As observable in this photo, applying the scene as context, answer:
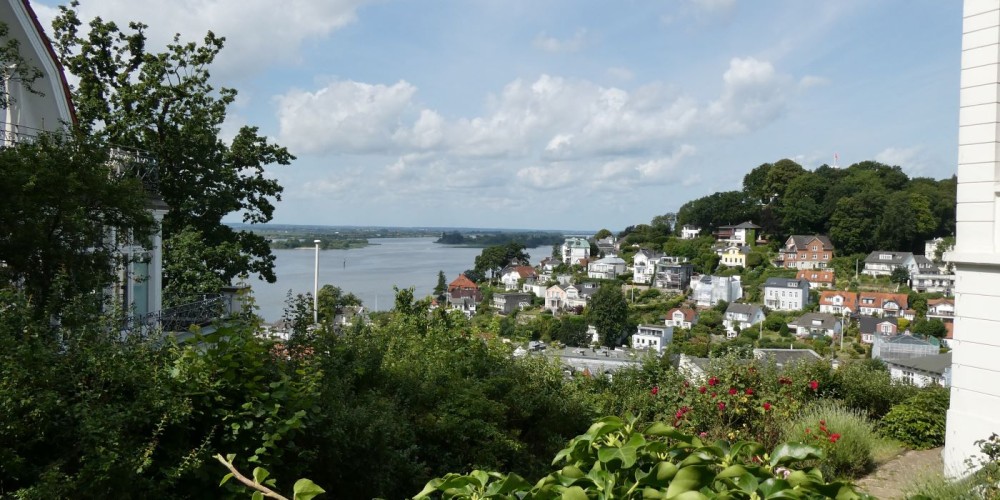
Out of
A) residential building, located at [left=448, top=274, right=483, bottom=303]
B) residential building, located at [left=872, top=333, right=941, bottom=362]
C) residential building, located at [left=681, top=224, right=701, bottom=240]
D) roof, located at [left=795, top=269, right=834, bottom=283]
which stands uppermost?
residential building, located at [left=681, top=224, right=701, bottom=240]

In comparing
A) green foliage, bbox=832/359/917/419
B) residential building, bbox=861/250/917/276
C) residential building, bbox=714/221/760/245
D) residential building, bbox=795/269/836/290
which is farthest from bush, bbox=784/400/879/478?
residential building, bbox=714/221/760/245

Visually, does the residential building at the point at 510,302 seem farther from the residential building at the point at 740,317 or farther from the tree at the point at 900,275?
the tree at the point at 900,275

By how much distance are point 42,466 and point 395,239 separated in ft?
512

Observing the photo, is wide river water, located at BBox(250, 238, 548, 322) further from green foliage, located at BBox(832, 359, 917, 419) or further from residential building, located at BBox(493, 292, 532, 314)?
residential building, located at BBox(493, 292, 532, 314)

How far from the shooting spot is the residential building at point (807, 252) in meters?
101

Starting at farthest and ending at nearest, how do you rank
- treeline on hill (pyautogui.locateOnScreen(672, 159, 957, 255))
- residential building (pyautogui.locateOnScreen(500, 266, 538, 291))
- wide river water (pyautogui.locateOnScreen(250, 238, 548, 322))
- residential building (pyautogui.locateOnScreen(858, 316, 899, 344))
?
residential building (pyautogui.locateOnScreen(500, 266, 538, 291)) < treeline on hill (pyautogui.locateOnScreen(672, 159, 957, 255)) < residential building (pyautogui.locateOnScreen(858, 316, 899, 344)) < wide river water (pyautogui.locateOnScreen(250, 238, 548, 322))

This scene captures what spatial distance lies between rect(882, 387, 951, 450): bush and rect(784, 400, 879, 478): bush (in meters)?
0.77

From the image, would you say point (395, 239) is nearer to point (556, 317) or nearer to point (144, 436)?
point (556, 317)

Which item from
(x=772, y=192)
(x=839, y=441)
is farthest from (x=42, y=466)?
(x=772, y=192)

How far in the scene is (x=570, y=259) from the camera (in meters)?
138

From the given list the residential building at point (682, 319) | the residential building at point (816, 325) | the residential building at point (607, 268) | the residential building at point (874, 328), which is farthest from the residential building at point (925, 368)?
the residential building at point (607, 268)

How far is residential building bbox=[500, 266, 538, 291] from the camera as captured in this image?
386 ft

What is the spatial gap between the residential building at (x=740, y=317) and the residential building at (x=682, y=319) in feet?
12.1

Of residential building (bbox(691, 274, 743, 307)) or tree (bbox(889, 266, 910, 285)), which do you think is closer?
tree (bbox(889, 266, 910, 285))
